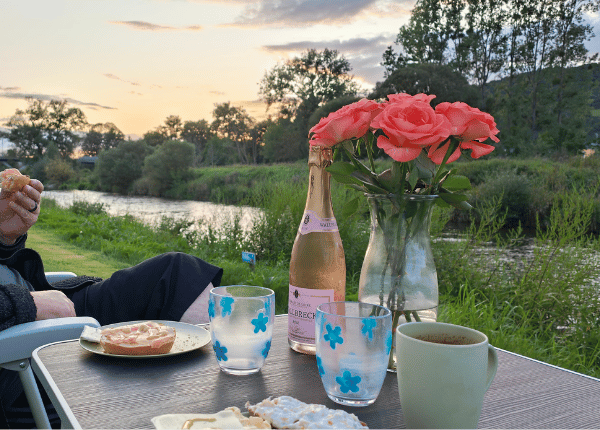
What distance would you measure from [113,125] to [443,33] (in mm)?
29638

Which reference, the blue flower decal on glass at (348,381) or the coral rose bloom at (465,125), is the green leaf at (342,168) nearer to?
the coral rose bloom at (465,125)

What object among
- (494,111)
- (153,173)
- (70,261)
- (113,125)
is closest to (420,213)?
(70,261)

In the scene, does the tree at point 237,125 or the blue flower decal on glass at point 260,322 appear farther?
the tree at point 237,125

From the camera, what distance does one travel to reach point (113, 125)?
1585 inches

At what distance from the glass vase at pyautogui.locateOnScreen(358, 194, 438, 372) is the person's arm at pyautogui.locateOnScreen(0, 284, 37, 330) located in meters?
0.85

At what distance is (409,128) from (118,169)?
27.5m

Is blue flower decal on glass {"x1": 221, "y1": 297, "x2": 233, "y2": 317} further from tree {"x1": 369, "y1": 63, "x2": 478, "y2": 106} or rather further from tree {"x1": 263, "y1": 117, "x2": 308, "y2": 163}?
tree {"x1": 263, "y1": 117, "x2": 308, "y2": 163}

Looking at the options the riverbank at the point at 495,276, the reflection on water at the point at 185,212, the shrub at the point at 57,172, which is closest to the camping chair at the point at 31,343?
the riverbank at the point at 495,276

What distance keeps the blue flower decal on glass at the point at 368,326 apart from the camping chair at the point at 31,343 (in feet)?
2.34

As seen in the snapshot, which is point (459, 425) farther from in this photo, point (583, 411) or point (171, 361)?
point (171, 361)

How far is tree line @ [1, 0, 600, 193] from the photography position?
18.5 m

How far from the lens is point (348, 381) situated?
648 mm

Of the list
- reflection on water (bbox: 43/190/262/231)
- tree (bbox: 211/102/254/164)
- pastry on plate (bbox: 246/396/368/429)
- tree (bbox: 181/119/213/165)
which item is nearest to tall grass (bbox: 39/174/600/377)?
reflection on water (bbox: 43/190/262/231)

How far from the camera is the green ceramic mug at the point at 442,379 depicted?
0.54 meters
